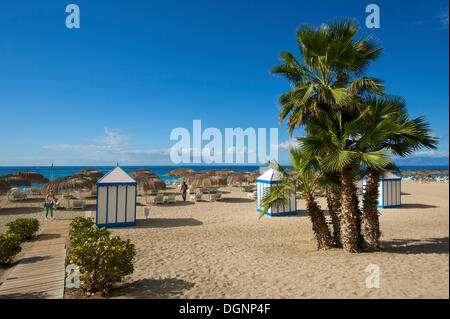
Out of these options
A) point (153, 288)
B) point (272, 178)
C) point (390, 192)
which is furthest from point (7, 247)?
point (390, 192)

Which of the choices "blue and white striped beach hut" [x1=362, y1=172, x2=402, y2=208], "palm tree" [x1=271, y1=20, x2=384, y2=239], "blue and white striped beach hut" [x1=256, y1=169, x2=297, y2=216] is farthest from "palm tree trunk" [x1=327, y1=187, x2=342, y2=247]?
"blue and white striped beach hut" [x1=362, y1=172, x2=402, y2=208]

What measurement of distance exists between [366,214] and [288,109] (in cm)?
373

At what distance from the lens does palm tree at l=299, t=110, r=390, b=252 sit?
19.0 feet

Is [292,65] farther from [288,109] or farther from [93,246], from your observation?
[93,246]

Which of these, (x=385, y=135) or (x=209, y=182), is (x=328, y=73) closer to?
(x=385, y=135)

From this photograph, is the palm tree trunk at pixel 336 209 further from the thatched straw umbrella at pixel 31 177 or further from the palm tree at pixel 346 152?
the thatched straw umbrella at pixel 31 177

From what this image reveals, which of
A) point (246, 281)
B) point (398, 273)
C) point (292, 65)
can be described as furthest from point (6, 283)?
point (292, 65)

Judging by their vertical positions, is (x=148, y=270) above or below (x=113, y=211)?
below

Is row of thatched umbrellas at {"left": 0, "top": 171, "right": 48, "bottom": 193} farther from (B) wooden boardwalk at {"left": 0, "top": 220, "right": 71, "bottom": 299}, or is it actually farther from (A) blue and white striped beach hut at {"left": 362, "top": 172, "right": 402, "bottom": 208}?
(A) blue and white striped beach hut at {"left": 362, "top": 172, "right": 402, "bottom": 208}

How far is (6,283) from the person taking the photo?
4.65 metres

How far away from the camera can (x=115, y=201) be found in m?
10.6

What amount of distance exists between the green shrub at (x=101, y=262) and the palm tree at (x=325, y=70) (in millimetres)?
5288

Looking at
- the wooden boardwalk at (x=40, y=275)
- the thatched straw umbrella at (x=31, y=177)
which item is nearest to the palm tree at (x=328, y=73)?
the wooden boardwalk at (x=40, y=275)

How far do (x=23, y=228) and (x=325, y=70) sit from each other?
1066cm
